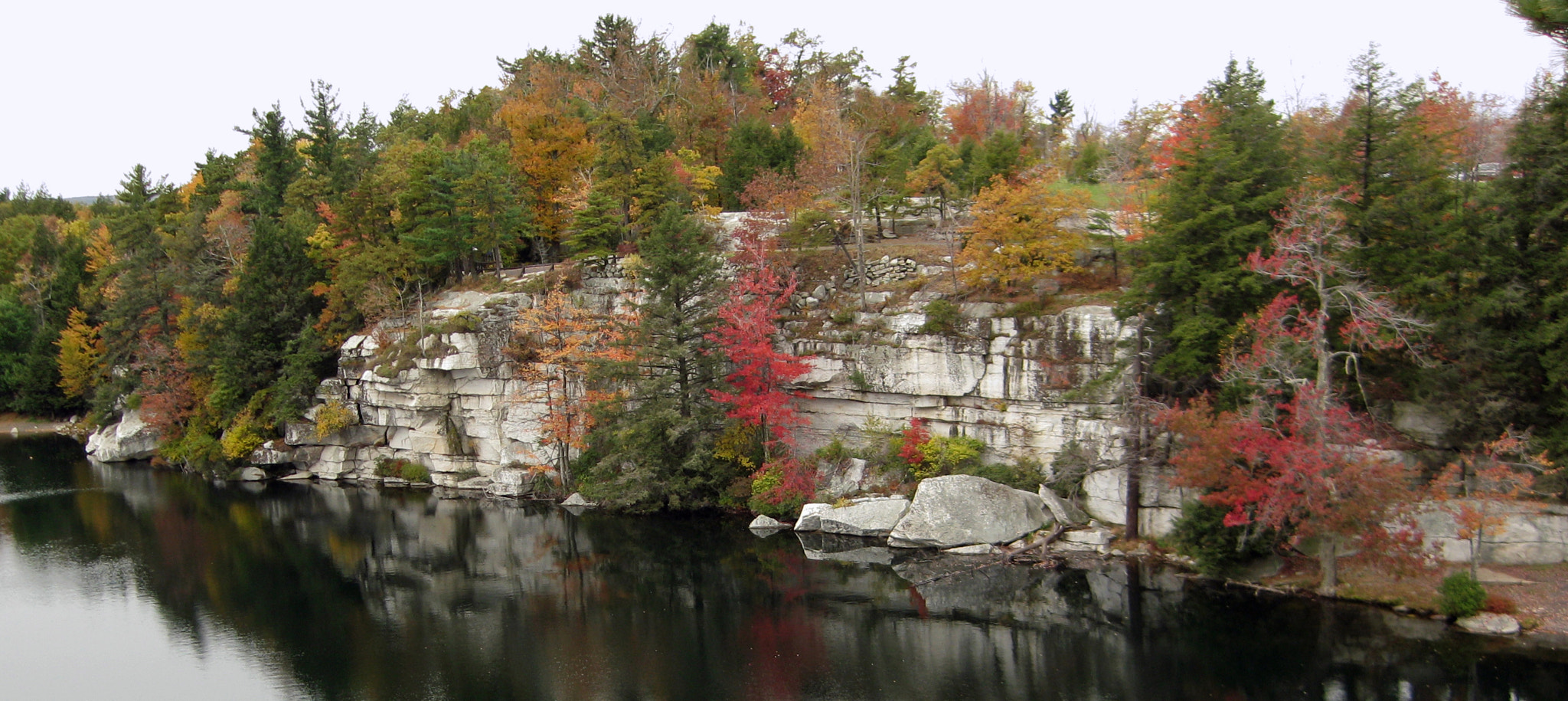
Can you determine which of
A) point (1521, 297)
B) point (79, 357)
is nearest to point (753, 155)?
point (1521, 297)

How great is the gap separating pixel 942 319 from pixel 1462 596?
50.4 feet

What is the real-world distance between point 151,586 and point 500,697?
15.2 meters

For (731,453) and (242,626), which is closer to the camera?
(242,626)

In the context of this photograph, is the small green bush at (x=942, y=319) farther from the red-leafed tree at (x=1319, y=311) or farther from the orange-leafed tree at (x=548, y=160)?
the orange-leafed tree at (x=548, y=160)

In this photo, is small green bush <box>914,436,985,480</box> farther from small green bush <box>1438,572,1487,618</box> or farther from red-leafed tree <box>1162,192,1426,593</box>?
small green bush <box>1438,572,1487,618</box>

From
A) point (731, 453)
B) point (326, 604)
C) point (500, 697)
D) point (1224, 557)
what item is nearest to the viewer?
point (500, 697)

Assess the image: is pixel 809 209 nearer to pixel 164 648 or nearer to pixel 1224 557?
pixel 1224 557

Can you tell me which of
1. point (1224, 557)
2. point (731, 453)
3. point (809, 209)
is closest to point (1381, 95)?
point (1224, 557)

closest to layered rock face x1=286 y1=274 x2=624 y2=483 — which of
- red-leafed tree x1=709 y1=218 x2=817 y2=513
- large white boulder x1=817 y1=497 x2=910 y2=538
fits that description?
red-leafed tree x1=709 y1=218 x2=817 y2=513

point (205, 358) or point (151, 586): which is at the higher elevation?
point (205, 358)

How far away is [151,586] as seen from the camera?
88.2ft

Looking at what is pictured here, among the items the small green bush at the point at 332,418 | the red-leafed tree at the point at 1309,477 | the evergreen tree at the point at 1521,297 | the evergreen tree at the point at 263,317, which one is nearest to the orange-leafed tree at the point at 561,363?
the small green bush at the point at 332,418

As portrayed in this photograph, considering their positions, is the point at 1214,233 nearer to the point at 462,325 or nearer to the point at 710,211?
the point at 710,211

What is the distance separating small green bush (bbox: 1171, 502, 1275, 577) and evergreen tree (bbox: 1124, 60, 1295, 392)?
347 cm
